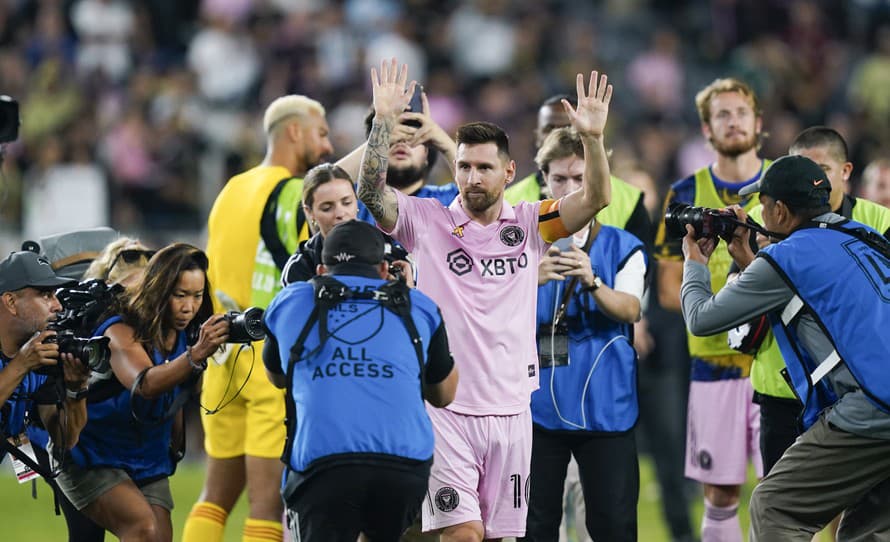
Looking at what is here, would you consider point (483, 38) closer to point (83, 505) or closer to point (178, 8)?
point (178, 8)

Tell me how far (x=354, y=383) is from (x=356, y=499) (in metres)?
0.43

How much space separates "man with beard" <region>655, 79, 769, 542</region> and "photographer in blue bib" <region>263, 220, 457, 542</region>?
2.88 m

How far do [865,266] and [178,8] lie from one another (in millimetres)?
13019

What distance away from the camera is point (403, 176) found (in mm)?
7457

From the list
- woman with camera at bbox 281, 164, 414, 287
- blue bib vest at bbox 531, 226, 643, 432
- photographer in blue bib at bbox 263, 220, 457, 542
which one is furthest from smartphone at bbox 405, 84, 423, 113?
photographer in blue bib at bbox 263, 220, 457, 542

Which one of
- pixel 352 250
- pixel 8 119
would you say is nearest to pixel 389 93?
pixel 352 250

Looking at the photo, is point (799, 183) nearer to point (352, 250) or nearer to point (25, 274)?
point (352, 250)

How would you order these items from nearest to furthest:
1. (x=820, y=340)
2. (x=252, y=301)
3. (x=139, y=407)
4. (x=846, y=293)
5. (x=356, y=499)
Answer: (x=356, y=499) < (x=846, y=293) < (x=820, y=340) < (x=139, y=407) < (x=252, y=301)

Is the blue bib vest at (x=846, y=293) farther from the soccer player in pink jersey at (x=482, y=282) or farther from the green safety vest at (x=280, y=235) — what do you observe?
the green safety vest at (x=280, y=235)

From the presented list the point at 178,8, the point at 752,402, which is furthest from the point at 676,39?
the point at 752,402

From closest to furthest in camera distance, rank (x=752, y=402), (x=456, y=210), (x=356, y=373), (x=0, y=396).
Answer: (x=356, y=373) < (x=0, y=396) < (x=456, y=210) < (x=752, y=402)

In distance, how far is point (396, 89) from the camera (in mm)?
6270

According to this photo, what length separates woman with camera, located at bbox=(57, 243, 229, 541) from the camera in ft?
21.6

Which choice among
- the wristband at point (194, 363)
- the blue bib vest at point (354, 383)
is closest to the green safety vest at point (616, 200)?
the wristband at point (194, 363)
